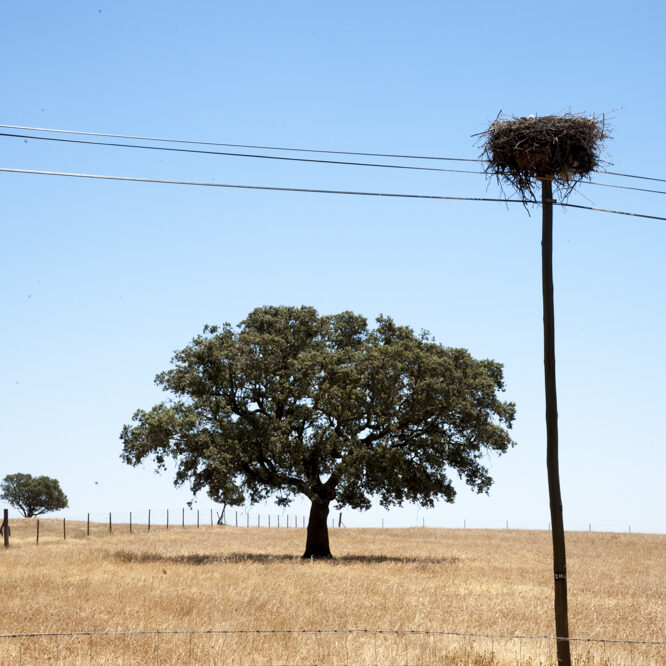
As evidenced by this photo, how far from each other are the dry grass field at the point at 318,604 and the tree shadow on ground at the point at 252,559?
0.30 feet

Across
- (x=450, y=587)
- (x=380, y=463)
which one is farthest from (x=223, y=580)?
(x=380, y=463)

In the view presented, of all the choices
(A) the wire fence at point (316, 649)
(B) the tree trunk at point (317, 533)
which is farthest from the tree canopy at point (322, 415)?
(A) the wire fence at point (316, 649)

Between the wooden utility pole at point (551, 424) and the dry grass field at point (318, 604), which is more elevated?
the wooden utility pole at point (551, 424)

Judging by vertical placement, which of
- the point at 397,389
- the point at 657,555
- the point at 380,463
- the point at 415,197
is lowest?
the point at 657,555

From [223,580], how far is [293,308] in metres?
17.2

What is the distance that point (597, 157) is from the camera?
16.1 metres

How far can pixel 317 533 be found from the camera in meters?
40.7

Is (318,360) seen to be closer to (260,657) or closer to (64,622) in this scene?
(64,622)

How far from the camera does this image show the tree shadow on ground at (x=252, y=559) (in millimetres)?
36219

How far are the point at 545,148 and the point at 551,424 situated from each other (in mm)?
5032

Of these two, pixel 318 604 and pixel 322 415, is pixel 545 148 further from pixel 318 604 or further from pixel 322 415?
pixel 322 415

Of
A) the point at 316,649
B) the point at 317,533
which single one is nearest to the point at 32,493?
the point at 317,533

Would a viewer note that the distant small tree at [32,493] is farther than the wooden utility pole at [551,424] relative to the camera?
Yes

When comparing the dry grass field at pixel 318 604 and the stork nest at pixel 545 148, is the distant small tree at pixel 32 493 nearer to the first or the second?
the dry grass field at pixel 318 604
